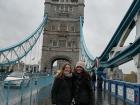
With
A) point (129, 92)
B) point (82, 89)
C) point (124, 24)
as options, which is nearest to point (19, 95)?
point (129, 92)

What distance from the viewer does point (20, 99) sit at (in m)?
8.45

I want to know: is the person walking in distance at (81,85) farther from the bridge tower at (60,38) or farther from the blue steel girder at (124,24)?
the bridge tower at (60,38)

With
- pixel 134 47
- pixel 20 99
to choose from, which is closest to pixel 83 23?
pixel 134 47

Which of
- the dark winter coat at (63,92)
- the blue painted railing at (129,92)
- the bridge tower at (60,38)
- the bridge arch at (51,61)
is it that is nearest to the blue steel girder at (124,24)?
the blue painted railing at (129,92)

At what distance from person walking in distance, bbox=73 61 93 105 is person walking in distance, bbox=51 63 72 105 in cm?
9

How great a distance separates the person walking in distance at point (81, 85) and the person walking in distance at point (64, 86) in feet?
0.30

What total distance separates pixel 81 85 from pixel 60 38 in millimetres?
61893

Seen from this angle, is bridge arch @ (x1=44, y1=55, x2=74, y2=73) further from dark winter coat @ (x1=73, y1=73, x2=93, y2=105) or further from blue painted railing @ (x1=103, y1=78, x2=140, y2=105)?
dark winter coat @ (x1=73, y1=73, x2=93, y2=105)

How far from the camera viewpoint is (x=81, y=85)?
578cm

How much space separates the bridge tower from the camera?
66.4m

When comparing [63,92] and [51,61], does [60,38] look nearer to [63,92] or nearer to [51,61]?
[51,61]

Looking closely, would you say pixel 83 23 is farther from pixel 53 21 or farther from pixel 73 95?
pixel 73 95

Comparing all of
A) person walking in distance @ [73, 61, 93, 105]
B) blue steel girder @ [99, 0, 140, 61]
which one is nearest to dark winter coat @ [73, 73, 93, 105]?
person walking in distance @ [73, 61, 93, 105]

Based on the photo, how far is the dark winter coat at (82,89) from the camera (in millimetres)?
5727
